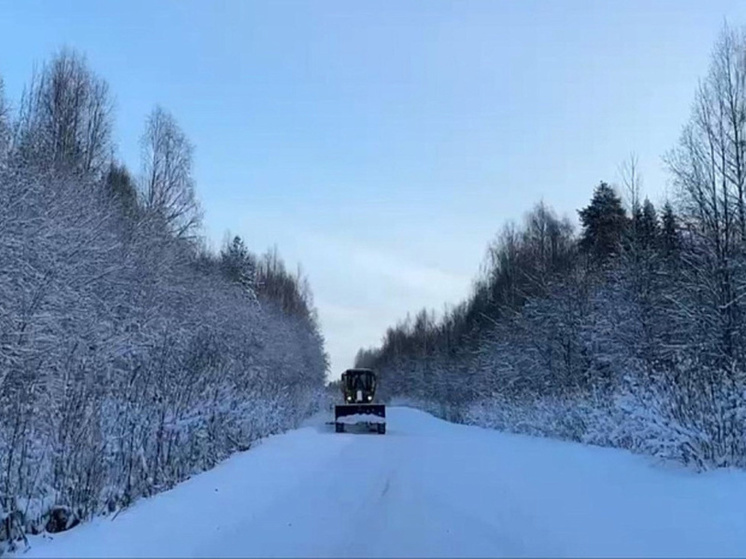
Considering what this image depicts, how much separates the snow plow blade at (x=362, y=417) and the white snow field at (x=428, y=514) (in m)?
Result: 12.0

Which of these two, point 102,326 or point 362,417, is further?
point 362,417

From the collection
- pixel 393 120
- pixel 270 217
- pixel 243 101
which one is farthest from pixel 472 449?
pixel 270 217

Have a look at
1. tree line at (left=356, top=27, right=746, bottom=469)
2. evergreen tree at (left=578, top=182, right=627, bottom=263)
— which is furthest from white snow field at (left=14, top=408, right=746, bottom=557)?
evergreen tree at (left=578, top=182, right=627, bottom=263)

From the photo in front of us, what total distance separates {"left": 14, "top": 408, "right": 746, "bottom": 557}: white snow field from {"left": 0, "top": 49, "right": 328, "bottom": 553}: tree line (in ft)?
2.07

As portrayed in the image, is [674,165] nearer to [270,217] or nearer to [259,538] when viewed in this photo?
[270,217]

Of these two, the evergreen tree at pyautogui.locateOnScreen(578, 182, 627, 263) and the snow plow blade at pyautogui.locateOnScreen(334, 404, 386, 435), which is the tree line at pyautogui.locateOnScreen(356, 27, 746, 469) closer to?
the evergreen tree at pyautogui.locateOnScreen(578, 182, 627, 263)

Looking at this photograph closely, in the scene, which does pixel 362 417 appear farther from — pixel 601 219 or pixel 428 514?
pixel 601 219

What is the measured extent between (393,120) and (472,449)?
28.5ft

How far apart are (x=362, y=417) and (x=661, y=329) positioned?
407 inches

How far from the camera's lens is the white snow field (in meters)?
5.20

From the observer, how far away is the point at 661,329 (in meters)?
21.1

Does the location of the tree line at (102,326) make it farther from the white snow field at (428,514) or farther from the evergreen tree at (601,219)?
the evergreen tree at (601,219)

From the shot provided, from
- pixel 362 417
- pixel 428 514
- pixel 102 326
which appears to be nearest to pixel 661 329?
pixel 362 417

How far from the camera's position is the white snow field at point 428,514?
5.20m
